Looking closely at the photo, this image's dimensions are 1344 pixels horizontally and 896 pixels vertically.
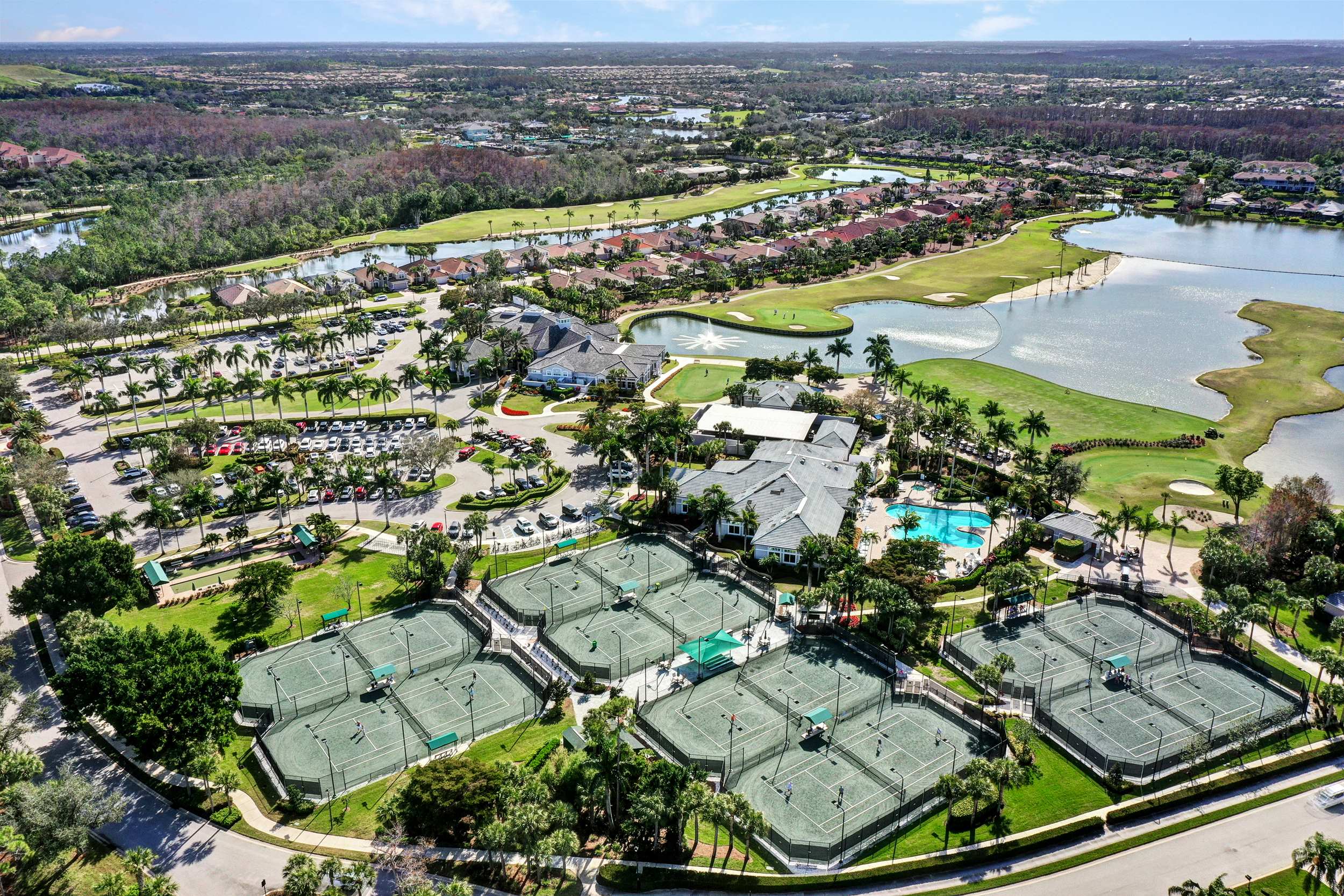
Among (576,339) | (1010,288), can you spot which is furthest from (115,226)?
(1010,288)

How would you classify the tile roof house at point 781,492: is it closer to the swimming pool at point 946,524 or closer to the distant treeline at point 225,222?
the swimming pool at point 946,524

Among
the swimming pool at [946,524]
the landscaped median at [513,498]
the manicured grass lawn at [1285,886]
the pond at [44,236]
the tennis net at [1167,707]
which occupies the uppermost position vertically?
the manicured grass lawn at [1285,886]

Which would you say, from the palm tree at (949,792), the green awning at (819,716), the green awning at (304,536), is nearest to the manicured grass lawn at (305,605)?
the green awning at (304,536)

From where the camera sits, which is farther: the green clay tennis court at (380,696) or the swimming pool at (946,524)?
the swimming pool at (946,524)

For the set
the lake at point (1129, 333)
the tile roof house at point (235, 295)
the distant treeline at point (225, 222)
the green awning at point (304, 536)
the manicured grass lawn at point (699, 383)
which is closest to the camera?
the green awning at point (304, 536)

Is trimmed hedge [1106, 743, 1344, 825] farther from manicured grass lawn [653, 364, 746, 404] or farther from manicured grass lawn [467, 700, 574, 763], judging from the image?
manicured grass lawn [653, 364, 746, 404]

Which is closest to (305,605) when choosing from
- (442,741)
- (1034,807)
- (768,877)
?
(442,741)

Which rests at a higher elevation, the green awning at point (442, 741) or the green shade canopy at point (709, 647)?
the green shade canopy at point (709, 647)
